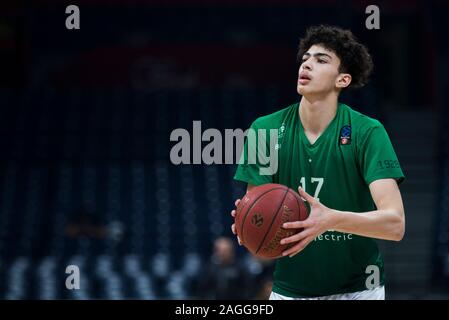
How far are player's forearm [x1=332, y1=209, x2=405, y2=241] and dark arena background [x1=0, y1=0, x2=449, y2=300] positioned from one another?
5236 mm

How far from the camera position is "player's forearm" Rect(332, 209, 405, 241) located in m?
4.04

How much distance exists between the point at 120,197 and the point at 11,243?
1935mm

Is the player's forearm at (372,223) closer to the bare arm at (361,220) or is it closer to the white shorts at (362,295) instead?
the bare arm at (361,220)

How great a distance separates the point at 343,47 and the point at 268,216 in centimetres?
112

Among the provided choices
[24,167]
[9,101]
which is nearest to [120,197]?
[24,167]

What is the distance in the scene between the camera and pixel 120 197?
557 inches

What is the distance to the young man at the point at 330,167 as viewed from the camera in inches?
178

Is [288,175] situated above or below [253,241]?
above

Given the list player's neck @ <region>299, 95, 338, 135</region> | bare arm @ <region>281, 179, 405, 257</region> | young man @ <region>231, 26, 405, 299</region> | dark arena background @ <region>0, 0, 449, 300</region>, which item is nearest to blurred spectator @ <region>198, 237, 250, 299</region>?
dark arena background @ <region>0, 0, 449, 300</region>

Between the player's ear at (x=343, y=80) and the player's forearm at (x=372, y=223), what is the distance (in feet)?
2.74

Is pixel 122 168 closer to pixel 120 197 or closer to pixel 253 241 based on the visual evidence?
pixel 120 197

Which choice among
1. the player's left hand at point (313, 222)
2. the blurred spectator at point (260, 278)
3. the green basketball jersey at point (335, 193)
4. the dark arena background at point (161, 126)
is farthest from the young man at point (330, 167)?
the dark arena background at point (161, 126)

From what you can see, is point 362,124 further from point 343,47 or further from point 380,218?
point 380,218

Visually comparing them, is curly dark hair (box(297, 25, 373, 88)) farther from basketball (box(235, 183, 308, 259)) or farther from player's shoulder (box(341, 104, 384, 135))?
basketball (box(235, 183, 308, 259))
